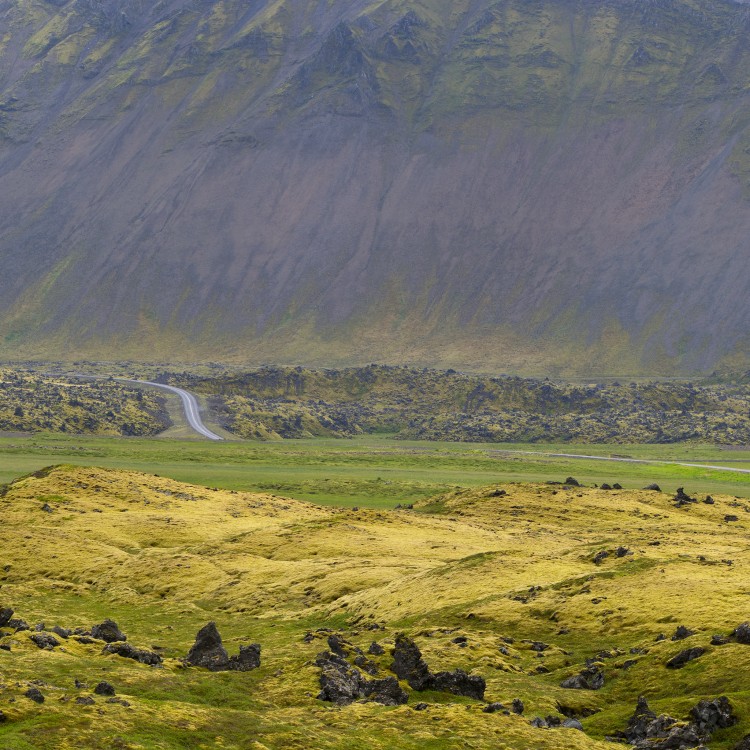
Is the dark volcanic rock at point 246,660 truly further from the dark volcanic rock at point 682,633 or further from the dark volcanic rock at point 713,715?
the dark volcanic rock at point 713,715

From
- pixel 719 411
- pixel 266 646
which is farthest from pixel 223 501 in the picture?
pixel 719 411

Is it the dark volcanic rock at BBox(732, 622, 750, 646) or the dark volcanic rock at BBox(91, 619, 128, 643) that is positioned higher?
the dark volcanic rock at BBox(732, 622, 750, 646)

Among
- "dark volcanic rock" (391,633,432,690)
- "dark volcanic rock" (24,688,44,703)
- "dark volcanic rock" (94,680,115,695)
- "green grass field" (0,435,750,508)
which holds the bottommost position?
"green grass field" (0,435,750,508)

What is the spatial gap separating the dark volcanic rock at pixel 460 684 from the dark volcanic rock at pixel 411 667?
0.26 metres

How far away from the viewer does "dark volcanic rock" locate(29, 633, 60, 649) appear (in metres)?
30.9

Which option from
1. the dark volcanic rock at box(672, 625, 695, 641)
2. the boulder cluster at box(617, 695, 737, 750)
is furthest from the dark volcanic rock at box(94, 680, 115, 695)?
the dark volcanic rock at box(672, 625, 695, 641)

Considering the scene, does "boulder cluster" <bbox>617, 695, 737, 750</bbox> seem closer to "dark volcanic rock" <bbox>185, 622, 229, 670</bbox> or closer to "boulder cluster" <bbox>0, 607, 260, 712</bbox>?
"boulder cluster" <bbox>0, 607, 260, 712</bbox>

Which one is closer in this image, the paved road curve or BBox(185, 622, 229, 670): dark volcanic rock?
BBox(185, 622, 229, 670): dark volcanic rock

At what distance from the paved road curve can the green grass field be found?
7007 millimetres

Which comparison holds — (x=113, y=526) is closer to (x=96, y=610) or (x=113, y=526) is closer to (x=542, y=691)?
(x=96, y=610)

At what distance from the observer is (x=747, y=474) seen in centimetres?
10125

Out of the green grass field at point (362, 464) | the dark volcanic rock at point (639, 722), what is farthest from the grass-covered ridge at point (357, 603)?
the green grass field at point (362, 464)

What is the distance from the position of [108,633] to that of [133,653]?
2836mm

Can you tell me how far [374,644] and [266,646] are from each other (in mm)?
4495
